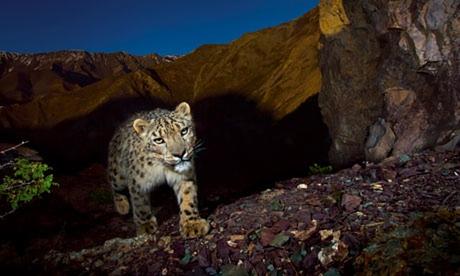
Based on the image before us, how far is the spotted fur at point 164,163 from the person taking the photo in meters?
6.43

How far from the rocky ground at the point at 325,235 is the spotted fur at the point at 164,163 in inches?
12.1

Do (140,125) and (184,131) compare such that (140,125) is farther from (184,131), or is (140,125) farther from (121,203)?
(121,203)

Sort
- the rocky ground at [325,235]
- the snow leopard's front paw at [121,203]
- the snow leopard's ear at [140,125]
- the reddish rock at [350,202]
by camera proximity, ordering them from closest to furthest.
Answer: the rocky ground at [325,235] < the reddish rock at [350,202] < the snow leopard's ear at [140,125] < the snow leopard's front paw at [121,203]

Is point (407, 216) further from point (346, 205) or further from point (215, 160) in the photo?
point (215, 160)

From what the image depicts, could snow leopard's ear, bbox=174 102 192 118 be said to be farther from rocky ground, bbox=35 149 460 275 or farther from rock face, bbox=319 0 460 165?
rock face, bbox=319 0 460 165

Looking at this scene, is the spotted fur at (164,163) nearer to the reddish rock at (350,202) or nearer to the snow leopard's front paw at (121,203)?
the snow leopard's front paw at (121,203)

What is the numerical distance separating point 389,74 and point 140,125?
6485mm

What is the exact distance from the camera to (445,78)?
9.12 m

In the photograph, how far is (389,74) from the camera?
10781 millimetres

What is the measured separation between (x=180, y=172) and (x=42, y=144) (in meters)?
30.0

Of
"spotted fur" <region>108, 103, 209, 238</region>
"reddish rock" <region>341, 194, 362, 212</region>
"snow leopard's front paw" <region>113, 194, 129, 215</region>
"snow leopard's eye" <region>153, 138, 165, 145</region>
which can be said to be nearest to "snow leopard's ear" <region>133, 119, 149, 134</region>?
"spotted fur" <region>108, 103, 209, 238</region>

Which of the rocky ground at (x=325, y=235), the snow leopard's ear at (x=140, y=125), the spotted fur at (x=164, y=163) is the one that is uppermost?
the snow leopard's ear at (x=140, y=125)

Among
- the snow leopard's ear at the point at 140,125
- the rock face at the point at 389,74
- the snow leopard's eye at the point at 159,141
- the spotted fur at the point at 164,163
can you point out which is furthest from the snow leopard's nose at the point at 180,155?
the rock face at the point at 389,74

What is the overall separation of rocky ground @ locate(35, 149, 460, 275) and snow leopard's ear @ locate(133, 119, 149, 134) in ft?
5.12
